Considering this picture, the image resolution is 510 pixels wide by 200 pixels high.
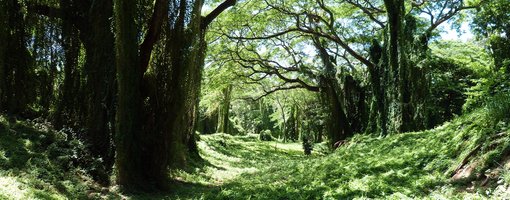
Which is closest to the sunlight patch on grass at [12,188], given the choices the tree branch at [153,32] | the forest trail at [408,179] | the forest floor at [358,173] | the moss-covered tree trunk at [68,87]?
the forest floor at [358,173]

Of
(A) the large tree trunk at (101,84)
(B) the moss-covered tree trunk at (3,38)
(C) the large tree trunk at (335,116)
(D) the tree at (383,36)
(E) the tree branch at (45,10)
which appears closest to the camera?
(B) the moss-covered tree trunk at (3,38)

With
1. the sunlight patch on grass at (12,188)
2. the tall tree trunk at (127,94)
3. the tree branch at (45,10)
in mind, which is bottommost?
the sunlight patch on grass at (12,188)

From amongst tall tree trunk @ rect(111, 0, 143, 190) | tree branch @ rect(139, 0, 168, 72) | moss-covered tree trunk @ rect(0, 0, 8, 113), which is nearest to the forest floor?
tall tree trunk @ rect(111, 0, 143, 190)

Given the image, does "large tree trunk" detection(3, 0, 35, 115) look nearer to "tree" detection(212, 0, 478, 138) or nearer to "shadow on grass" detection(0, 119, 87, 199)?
"shadow on grass" detection(0, 119, 87, 199)

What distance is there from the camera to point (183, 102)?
25.5 ft

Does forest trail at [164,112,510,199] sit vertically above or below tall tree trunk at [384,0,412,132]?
below

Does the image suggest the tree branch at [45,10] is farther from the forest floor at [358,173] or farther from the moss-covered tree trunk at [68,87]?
the forest floor at [358,173]

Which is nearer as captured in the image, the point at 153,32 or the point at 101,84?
the point at 101,84

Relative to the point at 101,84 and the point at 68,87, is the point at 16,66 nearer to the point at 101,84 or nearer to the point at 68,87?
the point at 68,87

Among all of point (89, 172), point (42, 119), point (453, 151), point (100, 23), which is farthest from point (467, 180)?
point (42, 119)

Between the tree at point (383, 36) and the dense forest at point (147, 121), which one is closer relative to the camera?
the dense forest at point (147, 121)

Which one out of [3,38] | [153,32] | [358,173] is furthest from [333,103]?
[3,38]

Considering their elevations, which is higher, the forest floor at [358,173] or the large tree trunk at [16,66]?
the large tree trunk at [16,66]

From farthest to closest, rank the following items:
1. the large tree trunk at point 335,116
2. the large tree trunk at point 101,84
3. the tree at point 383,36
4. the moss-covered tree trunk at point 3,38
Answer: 1. the large tree trunk at point 335,116
2. the tree at point 383,36
3. the large tree trunk at point 101,84
4. the moss-covered tree trunk at point 3,38
